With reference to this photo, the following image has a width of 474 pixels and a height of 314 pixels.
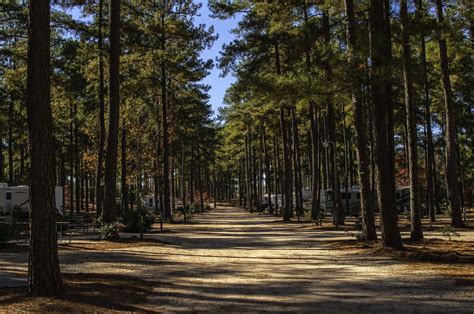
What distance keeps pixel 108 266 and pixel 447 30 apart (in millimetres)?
9808

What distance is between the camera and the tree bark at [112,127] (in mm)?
18422

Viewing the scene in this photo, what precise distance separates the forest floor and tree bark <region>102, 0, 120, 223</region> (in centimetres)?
227

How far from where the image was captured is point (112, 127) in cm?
1852

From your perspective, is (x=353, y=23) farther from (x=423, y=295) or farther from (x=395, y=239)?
(x=423, y=295)

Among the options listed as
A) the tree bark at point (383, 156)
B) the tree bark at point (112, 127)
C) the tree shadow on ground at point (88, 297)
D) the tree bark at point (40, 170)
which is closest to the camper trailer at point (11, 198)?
the tree bark at point (112, 127)

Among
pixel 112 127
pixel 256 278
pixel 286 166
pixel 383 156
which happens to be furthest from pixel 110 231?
pixel 286 166

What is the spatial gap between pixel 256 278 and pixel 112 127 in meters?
10.1

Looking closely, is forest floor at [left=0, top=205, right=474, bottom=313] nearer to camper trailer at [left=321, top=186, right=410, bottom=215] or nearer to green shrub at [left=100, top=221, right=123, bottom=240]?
green shrub at [left=100, top=221, right=123, bottom=240]

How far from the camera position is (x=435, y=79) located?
98.6 ft

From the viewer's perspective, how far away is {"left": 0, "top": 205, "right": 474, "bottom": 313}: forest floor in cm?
739

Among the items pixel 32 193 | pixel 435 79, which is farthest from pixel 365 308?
pixel 435 79

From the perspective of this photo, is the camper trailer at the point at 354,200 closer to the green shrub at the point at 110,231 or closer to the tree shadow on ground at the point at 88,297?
the green shrub at the point at 110,231

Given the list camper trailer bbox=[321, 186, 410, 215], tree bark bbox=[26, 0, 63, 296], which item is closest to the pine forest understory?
tree bark bbox=[26, 0, 63, 296]

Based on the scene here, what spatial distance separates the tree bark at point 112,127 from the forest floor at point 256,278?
2.27 meters
